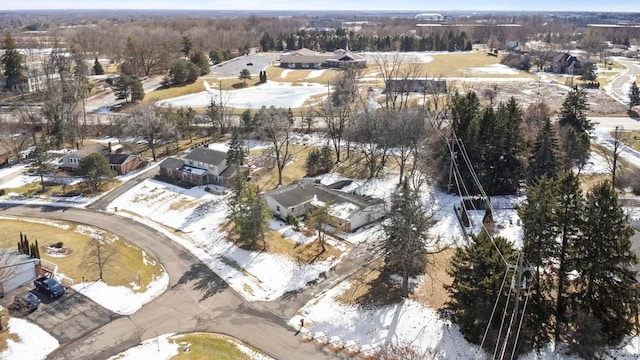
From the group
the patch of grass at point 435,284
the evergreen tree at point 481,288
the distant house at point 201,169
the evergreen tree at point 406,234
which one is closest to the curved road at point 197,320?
the evergreen tree at point 406,234

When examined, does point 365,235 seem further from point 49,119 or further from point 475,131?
point 49,119

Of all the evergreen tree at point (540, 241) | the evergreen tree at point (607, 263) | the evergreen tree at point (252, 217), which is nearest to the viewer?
the evergreen tree at point (607, 263)

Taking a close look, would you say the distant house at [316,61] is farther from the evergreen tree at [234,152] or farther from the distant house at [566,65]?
the evergreen tree at [234,152]

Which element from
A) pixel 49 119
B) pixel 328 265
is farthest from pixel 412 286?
pixel 49 119

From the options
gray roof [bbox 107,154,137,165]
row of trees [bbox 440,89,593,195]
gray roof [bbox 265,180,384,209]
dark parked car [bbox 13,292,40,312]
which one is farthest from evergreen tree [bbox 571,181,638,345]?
gray roof [bbox 107,154,137,165]

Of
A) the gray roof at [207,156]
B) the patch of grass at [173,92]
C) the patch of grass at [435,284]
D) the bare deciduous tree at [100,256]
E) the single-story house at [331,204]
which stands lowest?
the patch of grass at [435,284]

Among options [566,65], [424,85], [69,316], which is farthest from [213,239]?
[566,65]

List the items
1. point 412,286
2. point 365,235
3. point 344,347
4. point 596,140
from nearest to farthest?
point 344,347
point 412,286
point 365,235
point 596,140
